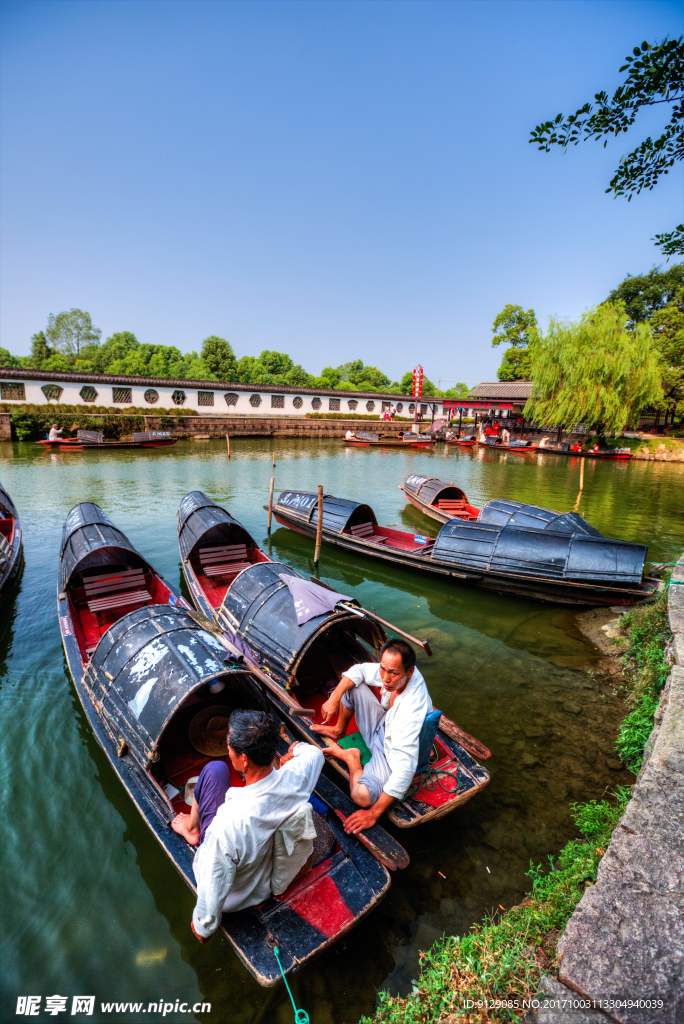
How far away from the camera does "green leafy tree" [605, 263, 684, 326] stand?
1677 inches

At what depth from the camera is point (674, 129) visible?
21.7 feet

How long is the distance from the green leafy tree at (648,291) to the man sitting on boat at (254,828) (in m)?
53.1

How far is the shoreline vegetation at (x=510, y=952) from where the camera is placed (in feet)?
9.01

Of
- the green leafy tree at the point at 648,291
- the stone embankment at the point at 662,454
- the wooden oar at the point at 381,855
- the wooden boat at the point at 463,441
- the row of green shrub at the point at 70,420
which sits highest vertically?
the green leafy tree at the point at 648,291

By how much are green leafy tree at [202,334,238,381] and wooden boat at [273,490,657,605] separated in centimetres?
5906

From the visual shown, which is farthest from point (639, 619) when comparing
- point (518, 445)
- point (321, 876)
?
point (518, 445)

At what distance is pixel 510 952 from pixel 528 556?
8.52 metres

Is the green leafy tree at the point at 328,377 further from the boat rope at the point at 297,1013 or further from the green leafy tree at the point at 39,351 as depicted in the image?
the boat rope at the point at 297,1013

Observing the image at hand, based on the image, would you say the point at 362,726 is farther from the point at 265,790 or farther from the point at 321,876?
the point at 265,790

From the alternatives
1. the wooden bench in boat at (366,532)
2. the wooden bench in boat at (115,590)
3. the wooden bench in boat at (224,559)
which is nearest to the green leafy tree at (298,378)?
the wooden bench in boat at (366,532)

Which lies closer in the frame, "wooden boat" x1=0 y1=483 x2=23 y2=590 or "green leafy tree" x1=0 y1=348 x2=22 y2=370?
"wooden boat" x1=0 y1=483 x2=23 y2=590

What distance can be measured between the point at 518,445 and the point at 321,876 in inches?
1676

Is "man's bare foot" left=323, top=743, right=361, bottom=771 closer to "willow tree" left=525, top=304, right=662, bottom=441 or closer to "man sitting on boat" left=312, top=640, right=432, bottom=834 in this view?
"man sitting on boat" left=312, top=640, right=432, bottom=834

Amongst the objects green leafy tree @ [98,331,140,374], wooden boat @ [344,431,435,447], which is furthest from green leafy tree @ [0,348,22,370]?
wooden boat @ [344,431,435,447]
